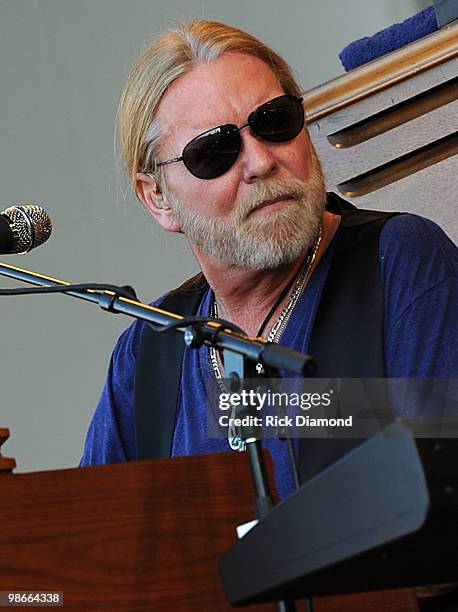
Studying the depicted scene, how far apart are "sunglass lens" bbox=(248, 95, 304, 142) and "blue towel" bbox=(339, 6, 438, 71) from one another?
0.50 metres

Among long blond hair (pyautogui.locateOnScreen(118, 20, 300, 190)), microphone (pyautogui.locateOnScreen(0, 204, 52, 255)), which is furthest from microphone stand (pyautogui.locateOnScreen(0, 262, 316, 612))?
long blond hair (pyautogui.locateOnScreen(118, 20, 300, 190))

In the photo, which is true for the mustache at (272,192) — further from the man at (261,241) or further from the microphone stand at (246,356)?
the microphone stand at (246,356)

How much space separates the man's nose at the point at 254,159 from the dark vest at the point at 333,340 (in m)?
0.18

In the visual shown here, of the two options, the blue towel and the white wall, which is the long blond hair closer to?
the blue towel

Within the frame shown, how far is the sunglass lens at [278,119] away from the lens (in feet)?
6.03

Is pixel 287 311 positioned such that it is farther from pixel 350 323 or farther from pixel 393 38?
pixel 393 38

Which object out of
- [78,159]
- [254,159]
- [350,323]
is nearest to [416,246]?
[350,323]

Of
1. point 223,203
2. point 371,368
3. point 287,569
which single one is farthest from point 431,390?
point 287,569

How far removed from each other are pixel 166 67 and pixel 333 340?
54 cm

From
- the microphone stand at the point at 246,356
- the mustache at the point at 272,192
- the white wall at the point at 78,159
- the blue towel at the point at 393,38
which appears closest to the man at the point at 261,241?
the mustache at the point at 272,192

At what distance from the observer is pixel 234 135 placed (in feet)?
5.99

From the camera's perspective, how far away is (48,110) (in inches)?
124

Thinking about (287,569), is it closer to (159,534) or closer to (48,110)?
(159,534)

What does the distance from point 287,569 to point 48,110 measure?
233 cm
